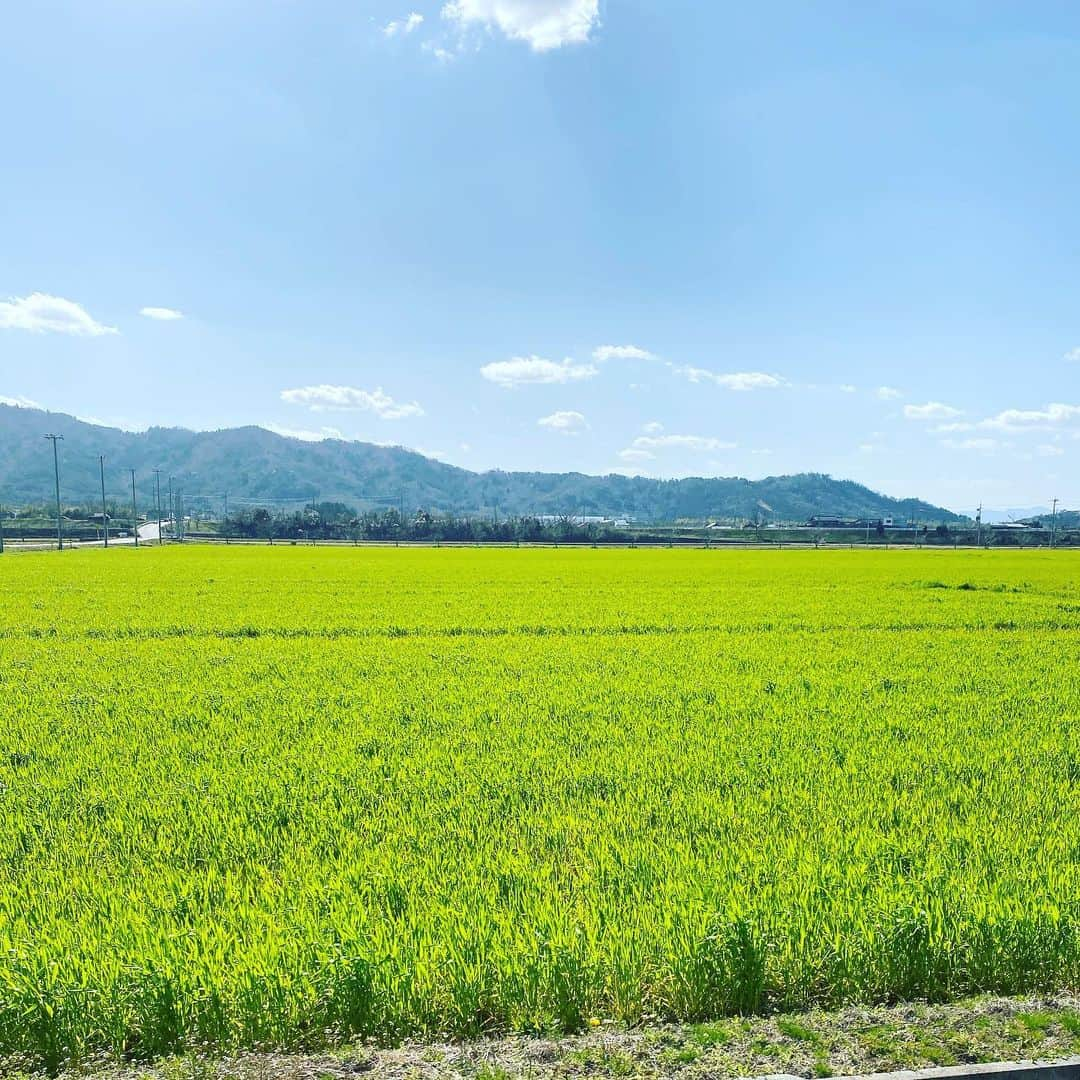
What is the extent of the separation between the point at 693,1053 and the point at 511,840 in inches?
104

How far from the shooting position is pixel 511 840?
19.8 ft

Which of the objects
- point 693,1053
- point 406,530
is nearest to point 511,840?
point 693,1053

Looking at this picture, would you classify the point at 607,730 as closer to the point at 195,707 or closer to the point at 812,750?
the point at 812,750

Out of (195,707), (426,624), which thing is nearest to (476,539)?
(426,624)

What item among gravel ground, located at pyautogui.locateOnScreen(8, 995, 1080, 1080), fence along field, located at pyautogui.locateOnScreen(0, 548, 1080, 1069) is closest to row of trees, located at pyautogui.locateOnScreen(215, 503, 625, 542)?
fence along field, located at pyautogui.locateOnScreen(0, 548, 1080, 1069)

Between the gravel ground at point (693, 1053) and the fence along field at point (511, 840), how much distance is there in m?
0.16

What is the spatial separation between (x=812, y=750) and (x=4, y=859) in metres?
7.88

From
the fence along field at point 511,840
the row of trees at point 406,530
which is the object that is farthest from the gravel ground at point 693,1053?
the row of trees at point 406,530

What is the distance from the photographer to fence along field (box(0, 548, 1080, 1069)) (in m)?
3.97

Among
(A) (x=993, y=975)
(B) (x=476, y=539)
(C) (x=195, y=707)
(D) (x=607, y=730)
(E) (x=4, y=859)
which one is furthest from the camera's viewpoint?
(B) (x=476, y=539)

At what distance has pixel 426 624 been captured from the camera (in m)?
20.6

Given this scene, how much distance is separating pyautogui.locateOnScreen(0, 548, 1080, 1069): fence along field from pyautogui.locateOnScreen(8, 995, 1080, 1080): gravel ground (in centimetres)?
16

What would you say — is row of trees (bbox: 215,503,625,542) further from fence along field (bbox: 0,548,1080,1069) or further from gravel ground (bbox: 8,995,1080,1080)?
gravel ground (bbox: 8,995,1080,1080)

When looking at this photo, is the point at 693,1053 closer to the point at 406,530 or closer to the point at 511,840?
the point at 511,840
